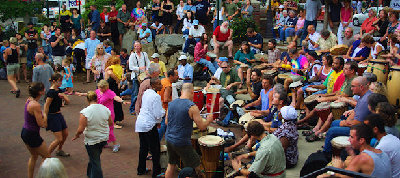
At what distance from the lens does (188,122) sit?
21.9ft

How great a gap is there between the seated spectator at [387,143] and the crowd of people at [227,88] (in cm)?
1

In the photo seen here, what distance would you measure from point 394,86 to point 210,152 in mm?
4144

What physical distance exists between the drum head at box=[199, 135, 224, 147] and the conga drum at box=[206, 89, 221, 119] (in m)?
2.82

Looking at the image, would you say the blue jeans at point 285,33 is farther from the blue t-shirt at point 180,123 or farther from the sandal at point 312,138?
the blue t-shirt at point 180,123

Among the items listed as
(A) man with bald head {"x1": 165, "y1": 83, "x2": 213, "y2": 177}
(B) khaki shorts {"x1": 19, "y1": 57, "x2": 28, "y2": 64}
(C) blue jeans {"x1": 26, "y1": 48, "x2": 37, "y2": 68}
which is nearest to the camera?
(A) man with bald head {"x1": 165, "y1": 83, "x2": 213, "y2": 177}

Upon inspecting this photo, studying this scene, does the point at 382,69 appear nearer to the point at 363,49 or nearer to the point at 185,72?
the point at 363,49

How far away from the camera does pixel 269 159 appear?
19.4 feet

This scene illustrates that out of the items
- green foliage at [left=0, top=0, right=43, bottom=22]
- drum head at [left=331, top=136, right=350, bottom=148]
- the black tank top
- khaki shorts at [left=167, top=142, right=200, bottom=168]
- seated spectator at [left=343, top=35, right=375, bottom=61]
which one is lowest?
khaki shorts at [left=167, top=142, right=200, bottom=168]

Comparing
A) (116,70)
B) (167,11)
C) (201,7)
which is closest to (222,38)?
(201,7)

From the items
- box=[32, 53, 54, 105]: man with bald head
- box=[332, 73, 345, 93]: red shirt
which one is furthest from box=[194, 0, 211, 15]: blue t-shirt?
box=[332, 73, 345, 93]: red shirt

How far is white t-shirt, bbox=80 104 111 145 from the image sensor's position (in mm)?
7090

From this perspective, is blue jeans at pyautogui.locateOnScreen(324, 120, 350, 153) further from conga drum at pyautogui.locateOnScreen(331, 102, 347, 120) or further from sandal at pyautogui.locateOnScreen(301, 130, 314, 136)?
sandal at pyautogui.locateOnScreen(301, 130, 314, 136)

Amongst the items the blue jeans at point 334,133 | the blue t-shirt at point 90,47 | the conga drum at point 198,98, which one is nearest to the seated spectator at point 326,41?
the conga drum at point 198,98

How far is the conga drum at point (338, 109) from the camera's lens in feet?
26.6
